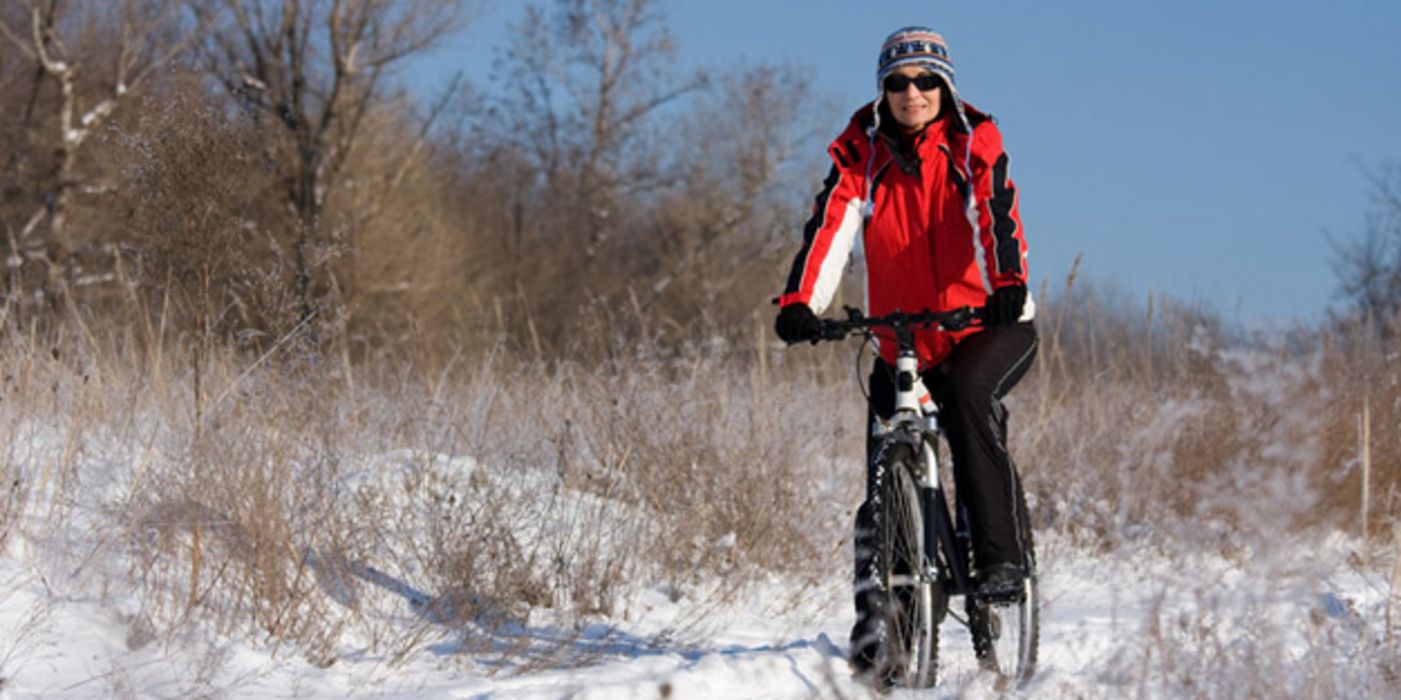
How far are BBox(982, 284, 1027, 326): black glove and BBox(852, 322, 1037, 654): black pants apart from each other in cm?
13

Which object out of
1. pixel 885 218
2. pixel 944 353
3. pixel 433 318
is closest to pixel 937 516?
pixel 944 353

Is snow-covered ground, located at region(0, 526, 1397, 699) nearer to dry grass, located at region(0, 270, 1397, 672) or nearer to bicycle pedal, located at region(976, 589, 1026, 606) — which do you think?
dry grass, located at region(0, 270, 1397, 672)

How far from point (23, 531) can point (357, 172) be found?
24952 mm

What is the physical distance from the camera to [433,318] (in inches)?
1146

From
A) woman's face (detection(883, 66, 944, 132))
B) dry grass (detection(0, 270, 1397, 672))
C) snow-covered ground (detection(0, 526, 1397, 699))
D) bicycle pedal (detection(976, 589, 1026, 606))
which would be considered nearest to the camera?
snow-covered ground (detection(0, 526, 1397, 699))

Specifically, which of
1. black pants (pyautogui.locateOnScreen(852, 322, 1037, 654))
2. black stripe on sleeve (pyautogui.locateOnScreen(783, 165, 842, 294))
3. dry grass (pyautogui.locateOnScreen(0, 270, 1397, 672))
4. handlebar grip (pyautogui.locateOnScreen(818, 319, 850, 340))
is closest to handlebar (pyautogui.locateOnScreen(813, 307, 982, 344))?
handlebar grip (pyautogui.locateOnScreen(818, 319, 850, 340))

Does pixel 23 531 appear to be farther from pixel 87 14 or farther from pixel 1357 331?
pixel 87 14

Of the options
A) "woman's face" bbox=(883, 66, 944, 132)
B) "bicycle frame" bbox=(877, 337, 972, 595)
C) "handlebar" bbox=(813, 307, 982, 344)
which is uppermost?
"woman's face" bbox=(883, 66, 944, 132)

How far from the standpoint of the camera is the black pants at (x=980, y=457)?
4461mm

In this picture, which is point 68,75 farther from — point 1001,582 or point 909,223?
point 1001,582

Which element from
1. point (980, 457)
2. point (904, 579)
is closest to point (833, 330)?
point (980, 457)

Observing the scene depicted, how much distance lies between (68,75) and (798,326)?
74.6ft

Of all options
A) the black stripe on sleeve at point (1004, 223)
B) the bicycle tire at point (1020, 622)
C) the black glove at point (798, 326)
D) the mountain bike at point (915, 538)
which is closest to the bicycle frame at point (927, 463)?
the mountain bike at point (915, 538)

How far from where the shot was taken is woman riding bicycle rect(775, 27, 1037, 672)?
446 centimetres
